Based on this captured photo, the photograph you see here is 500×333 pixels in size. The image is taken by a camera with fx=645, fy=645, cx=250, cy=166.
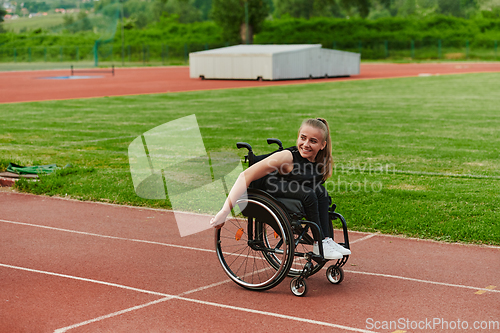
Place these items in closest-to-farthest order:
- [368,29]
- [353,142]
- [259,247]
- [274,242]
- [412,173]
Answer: [259,247] → [274,242] → [412,173] → [353,142] → [368,29]

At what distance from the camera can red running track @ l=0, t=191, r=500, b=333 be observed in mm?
4484

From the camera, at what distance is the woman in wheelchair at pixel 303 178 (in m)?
5.00

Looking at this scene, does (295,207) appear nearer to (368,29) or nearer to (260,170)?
(260,170)

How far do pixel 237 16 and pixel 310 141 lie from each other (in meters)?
69.1

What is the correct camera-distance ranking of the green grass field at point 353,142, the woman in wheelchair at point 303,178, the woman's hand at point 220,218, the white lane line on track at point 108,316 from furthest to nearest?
the green grass field at point 353,142 → the woman's hand at point 220,218 → the woman in wheelchair at point 303,178 → the white lane line on track at point 108,316

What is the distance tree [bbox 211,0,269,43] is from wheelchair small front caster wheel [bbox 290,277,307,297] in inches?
2701

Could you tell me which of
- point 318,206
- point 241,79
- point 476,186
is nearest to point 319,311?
point 318,206

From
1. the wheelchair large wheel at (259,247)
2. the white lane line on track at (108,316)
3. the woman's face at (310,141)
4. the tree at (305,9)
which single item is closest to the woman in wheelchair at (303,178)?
the woman's face at (310,141)

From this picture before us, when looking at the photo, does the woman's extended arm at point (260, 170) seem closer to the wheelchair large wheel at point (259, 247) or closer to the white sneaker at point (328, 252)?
the wheelchair large wheel at point (259, 247)

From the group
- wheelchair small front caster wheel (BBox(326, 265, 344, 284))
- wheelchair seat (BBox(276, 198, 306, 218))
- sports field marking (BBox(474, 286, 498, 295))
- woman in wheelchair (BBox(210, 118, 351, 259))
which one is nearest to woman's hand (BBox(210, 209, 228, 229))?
woman in wheelchair (BBox(210, 118, 351, 259))

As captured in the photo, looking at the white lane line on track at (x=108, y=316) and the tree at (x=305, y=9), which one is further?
the tree at (x=305, y=9)

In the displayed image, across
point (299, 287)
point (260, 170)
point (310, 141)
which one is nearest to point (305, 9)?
point (310, 141)

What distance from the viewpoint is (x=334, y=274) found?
532 cm

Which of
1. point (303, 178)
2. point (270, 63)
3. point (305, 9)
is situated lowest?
point (270, 63)
